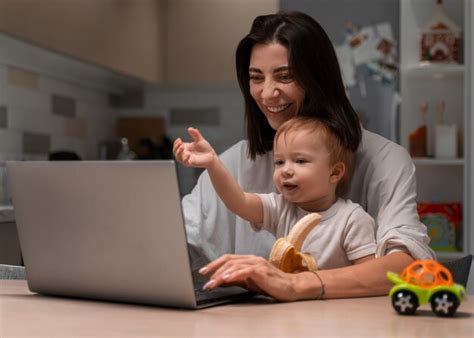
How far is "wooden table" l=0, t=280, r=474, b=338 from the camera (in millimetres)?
1002

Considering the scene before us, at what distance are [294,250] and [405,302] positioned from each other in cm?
29

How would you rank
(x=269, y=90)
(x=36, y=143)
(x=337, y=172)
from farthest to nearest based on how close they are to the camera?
(x=36, y=143) < (x=269, y=90) < (x=337, y=172)

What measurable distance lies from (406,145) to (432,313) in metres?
2.71

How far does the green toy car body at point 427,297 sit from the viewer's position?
1097 millimetres

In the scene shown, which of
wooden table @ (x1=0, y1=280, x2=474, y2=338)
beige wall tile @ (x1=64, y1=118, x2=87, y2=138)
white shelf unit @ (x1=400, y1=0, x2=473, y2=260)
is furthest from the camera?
beige wall tile @ (x1=64, y1=118, x2=87, y2=138)

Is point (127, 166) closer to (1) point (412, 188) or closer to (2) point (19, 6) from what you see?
(1) point (412, 188)

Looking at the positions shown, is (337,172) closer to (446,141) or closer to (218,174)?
(218,174)

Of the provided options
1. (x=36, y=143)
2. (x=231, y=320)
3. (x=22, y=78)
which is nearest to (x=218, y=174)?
(x=231, y=320)

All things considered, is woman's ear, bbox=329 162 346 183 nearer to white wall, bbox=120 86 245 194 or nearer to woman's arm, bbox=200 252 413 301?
woman's arm, bbox=200 252 413 301

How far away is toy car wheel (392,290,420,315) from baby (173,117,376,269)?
15.2 inches

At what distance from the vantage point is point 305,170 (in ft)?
5.25

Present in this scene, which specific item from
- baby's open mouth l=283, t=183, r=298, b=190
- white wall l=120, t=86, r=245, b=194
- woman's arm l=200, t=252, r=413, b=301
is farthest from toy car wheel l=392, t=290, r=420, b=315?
white wall l=120, t=86, r=245, b=194

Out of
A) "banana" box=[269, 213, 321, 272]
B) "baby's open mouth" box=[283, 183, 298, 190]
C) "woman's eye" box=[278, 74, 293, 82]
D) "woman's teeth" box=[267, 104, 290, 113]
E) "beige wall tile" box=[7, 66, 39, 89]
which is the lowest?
"banana" box=[269, 213, 321, 272]

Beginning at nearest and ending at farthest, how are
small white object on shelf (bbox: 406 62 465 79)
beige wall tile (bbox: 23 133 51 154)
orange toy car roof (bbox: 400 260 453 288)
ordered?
orange toy car roof (bbox: 400 260 453 288) < beige wall tile (bbox: 23 133 51 154) < small white object on shelf (bbox: 406 62 465 79)
